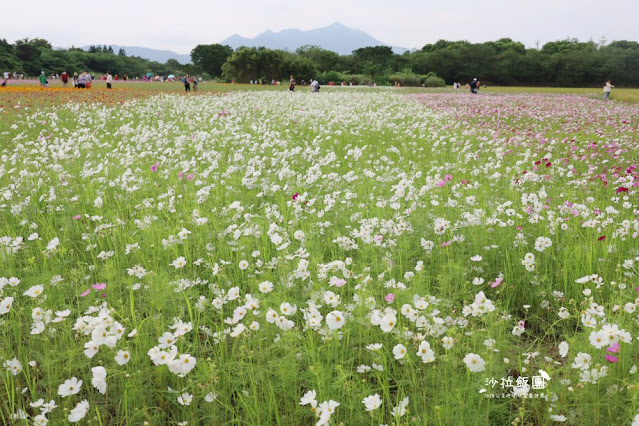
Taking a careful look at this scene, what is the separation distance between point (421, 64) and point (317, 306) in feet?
273

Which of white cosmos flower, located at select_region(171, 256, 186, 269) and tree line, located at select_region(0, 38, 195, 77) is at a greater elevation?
tree line, located at select_region(0, 38, 195, 77)

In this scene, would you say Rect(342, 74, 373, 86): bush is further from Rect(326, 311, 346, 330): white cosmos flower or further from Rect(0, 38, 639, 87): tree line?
Rect(326, 311, 346, 330): white cosmos flower

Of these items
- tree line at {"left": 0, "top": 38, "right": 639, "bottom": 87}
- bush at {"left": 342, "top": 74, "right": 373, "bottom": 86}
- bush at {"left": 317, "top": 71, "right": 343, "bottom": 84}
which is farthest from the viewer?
bush at {"left": 317, "top": 71, "right": 343, "bottom": 84}

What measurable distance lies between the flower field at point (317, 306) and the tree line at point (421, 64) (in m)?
55.9

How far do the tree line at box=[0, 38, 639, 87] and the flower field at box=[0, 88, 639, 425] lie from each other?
55.9 m

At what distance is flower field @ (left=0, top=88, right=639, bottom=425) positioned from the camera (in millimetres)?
2285

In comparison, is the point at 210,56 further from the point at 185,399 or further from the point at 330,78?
the point at 185,399

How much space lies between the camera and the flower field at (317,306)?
2285 mm

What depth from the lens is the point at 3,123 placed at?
12227 mm

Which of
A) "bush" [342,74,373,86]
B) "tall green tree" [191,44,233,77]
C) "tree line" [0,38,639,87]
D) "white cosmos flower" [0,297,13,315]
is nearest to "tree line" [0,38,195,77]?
"tree line" [0,38,639,87]

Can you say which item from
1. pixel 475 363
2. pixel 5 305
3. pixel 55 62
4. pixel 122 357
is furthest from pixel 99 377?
pixel 55 62

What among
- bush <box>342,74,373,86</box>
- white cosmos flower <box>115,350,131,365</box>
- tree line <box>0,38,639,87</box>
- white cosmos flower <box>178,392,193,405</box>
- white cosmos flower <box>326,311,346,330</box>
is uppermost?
tree line <box>0,38,639,87</box>

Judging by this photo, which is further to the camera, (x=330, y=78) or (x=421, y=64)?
(x=421, y=64)

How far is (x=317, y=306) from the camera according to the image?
8.45 ft
